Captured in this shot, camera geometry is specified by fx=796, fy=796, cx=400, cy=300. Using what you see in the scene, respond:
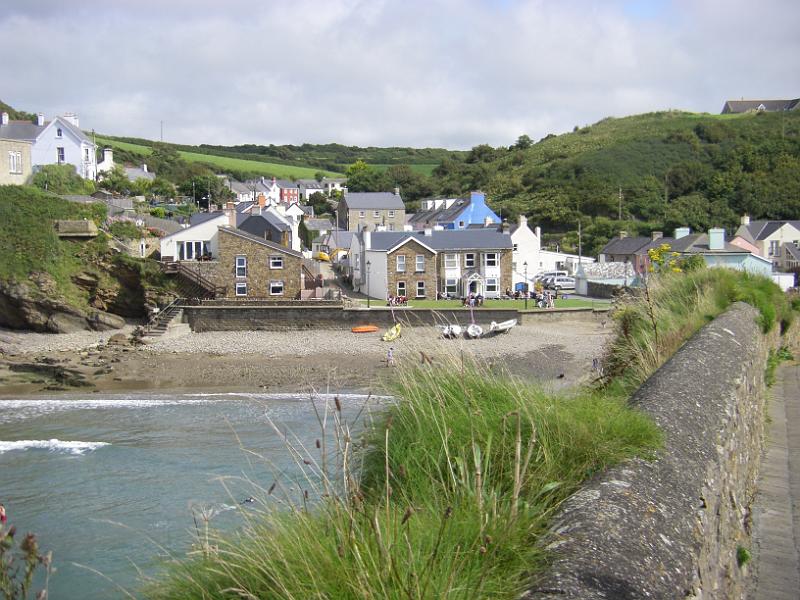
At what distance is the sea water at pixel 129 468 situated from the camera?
10.9 metres

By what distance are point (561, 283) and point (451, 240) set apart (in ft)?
35.9

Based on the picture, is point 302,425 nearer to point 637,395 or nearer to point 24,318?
point 637,395

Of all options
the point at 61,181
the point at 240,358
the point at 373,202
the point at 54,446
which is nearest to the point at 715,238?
the point at 240,358

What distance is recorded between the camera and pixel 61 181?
6212 cm

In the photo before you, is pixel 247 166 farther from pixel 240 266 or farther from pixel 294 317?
pixel 294 317

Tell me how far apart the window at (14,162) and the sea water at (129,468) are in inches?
1525

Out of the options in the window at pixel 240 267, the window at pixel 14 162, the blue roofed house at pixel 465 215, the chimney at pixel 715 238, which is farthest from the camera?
the blue roofed house at pixel 465 215


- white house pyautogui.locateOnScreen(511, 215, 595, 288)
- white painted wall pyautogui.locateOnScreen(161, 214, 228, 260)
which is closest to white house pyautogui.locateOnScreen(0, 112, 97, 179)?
white painted wall pyautogui.locateOnScreen(161, 214, 228, 260)

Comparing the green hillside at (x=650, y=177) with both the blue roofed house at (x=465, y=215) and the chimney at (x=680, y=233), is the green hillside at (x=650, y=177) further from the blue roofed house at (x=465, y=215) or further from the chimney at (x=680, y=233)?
the chimney at (x=680, y=233)

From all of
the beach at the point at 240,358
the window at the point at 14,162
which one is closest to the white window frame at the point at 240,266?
the beach at the point at 240,358

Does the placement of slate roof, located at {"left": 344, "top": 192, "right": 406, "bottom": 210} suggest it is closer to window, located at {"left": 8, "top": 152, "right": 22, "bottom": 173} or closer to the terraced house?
the terraced house

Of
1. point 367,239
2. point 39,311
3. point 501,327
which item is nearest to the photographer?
point 501,327

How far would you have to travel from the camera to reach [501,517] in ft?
11.4

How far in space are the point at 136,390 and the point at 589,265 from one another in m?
35.0
